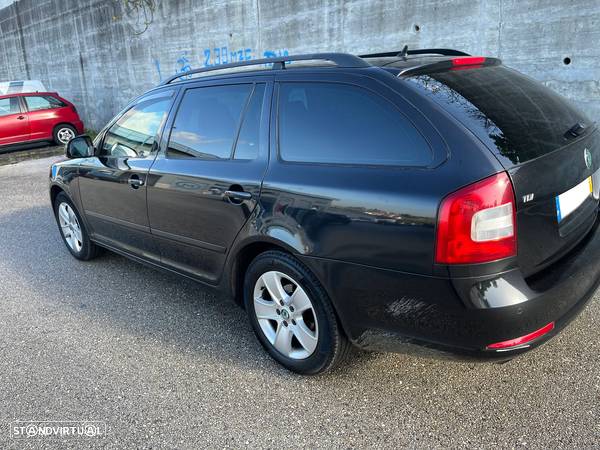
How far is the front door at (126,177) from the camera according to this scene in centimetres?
366

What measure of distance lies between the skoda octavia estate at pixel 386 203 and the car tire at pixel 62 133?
11.1 m

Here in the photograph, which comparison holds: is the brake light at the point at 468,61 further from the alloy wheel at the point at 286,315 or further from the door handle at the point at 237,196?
the alloy wheel at the point at 286,315

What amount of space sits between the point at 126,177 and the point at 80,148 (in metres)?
0.92

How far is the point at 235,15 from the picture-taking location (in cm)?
963

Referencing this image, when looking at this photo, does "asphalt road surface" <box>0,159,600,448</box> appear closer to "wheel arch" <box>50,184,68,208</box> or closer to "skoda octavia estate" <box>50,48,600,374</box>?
"skoda octavia estate" <box>50,48,600,374</box>

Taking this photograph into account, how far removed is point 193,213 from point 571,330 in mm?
2480

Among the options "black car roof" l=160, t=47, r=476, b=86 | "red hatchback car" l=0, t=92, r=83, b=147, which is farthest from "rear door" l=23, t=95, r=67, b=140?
"black car roof" l=160, t=47, r=476, b=86

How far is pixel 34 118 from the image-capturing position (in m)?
12.7

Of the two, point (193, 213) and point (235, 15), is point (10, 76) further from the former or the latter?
point (193, 213)

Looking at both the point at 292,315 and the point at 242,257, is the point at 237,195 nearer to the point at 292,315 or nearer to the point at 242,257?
the point at 242,257

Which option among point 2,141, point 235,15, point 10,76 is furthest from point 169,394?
point 10,76

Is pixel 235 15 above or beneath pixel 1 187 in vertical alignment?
above

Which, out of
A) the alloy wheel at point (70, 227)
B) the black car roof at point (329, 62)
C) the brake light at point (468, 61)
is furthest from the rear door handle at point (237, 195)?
the alloy wheel at point (70, 227)
